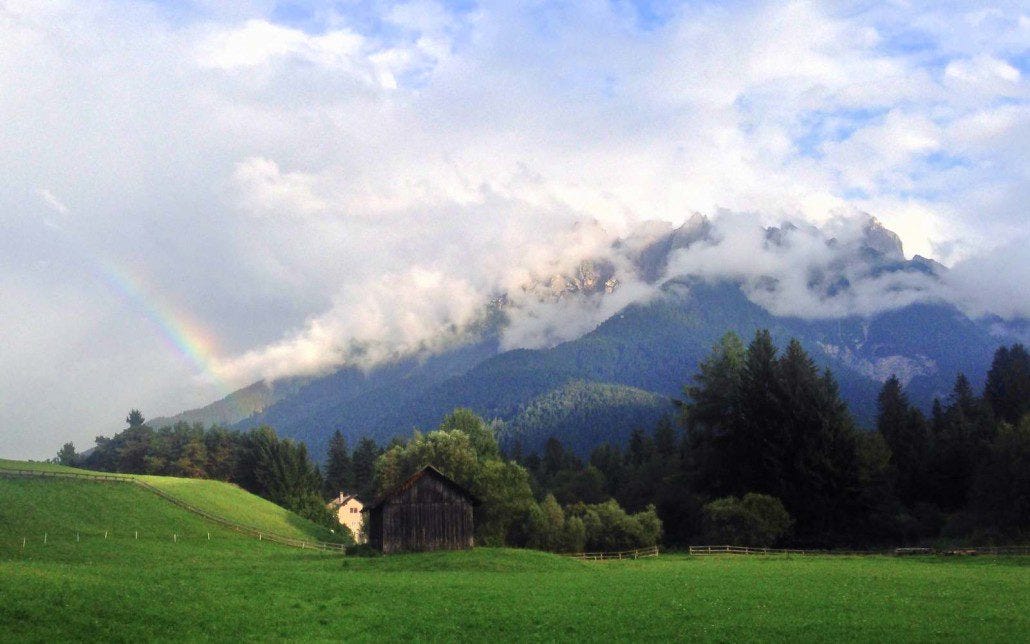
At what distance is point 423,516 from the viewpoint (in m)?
64.2

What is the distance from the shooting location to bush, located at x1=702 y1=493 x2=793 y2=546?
232 ft

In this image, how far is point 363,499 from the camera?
516ft

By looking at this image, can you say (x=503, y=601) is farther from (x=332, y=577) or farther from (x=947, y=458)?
(x=947, y=458)

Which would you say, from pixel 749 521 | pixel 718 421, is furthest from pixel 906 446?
pixel 749 521

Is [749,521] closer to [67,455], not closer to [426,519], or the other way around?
[426,519]

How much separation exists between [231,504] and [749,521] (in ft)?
194

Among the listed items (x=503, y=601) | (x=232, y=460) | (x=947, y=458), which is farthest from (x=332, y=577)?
(x=232, y=460)

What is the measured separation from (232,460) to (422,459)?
7013cm

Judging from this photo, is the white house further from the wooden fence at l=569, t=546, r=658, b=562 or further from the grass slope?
the wooden fence at l=569, t=546, r=658, b=562

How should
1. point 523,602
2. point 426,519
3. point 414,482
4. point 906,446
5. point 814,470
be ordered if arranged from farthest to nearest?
point 906,446
point 814,470
point 414,482
point 426,519
point 523,602

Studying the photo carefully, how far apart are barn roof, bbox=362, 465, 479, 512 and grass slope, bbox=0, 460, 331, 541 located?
27.5 metres

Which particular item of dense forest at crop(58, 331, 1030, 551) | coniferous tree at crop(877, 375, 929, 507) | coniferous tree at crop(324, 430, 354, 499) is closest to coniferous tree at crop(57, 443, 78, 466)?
coniferous tree at crop(324, 430, 354, 499)

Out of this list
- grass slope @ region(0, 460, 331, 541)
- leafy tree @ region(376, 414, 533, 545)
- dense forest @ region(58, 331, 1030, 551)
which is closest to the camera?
dense forest @ region(58, 331, 1030, 551)

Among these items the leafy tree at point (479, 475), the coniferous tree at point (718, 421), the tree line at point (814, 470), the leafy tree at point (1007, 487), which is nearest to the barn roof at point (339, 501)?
the tree line at point (814, 470)
